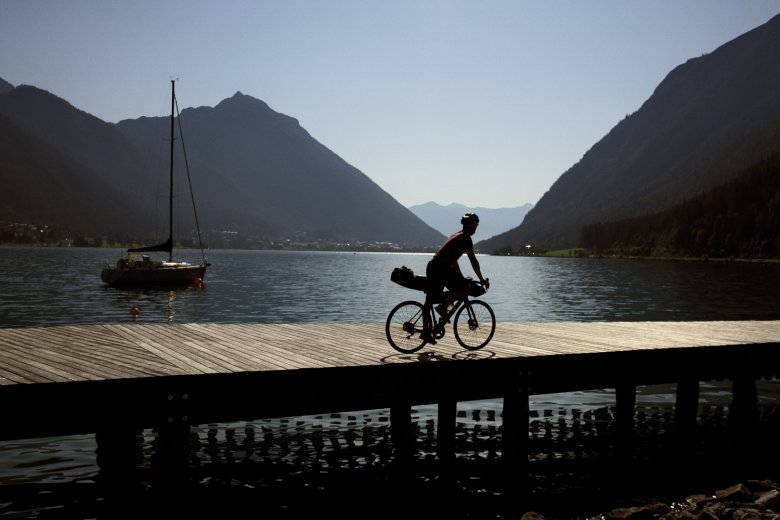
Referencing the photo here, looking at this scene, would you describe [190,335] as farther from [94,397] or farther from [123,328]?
[94,397]

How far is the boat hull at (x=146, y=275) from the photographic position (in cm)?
8356

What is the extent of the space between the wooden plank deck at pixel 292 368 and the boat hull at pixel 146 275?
70.2 metres

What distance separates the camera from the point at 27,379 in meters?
10.2

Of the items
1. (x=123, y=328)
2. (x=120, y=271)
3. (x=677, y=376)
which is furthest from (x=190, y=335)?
(x=120, y=271)

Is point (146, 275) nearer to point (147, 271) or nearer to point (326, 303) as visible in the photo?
point (147, 271)

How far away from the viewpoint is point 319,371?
11930 mm

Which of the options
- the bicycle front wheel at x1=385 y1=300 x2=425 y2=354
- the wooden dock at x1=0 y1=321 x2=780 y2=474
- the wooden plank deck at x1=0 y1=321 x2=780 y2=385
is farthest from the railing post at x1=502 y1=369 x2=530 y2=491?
the bicycle front wheel at x1=385 y1=300 x2=425 y2=354

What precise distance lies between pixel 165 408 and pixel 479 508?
6493mm

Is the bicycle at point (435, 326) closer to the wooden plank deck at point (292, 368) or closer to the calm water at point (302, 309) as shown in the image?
the wooden plank deck at point (292, 368)

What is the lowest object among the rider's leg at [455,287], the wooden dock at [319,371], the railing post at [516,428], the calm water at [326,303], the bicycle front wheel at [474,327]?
the calm water at [326,303]

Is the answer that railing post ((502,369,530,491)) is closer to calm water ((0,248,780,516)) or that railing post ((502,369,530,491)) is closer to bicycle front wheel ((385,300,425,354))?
bicycle front wheel ((385,300,425,354))

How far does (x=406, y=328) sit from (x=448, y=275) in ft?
4.52

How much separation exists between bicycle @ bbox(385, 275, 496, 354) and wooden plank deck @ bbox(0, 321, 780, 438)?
283 millimetres

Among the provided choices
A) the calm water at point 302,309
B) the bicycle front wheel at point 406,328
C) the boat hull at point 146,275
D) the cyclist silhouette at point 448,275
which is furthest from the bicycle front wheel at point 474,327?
the boat hull at point 146,275
